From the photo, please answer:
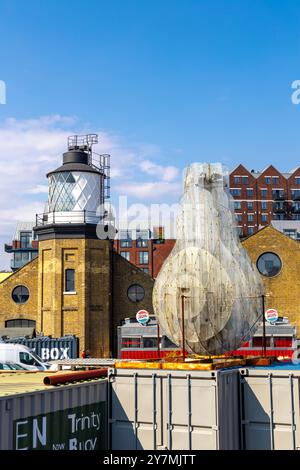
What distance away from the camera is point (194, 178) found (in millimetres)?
20953

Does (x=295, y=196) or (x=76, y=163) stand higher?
(x=295, y=196)

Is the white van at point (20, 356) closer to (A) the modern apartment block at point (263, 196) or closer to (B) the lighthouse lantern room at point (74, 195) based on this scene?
(B) the lighthouse lantern room at point (74, 195)

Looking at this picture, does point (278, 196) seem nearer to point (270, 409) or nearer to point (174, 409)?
point (270, 409)

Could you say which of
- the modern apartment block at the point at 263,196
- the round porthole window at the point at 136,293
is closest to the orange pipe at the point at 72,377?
the round porthole window at the point at 136,293

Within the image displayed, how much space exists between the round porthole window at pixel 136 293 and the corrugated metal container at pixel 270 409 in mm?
33336

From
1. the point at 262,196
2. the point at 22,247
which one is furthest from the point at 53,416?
the point at 262,196

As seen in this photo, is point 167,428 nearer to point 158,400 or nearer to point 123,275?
point 158,400

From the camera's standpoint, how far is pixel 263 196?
368 ft

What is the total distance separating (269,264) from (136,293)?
37.6 ft

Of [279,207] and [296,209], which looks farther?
[296,209]

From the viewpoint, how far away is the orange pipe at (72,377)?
1336 centimetres

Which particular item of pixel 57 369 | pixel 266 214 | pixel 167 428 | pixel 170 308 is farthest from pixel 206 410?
pixel 266 214

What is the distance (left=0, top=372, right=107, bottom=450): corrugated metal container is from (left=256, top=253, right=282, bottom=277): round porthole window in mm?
34767

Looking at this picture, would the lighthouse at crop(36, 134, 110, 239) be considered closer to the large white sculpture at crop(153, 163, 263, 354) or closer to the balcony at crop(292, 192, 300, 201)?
the large white sculpture at crop(153, 163, 263, 354)
